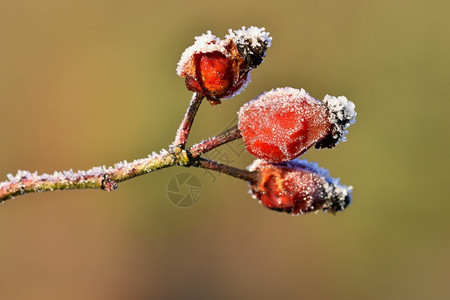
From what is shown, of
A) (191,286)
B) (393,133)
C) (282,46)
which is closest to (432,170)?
(393,133)

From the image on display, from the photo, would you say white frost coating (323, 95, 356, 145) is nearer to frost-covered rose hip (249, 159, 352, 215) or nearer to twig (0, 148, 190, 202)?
frost-covered rose hip (249, 159, 352, 215)

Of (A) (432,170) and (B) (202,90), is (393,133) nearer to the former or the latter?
(A) (432,170)

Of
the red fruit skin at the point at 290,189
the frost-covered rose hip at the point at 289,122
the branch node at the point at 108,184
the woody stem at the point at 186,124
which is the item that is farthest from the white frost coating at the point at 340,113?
the branch node at the point at 108,184

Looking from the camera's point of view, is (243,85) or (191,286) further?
(191,286)

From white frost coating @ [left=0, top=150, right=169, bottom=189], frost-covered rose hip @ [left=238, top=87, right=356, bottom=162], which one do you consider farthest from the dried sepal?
white frost coating @ [left=0, top=150, right=169, bottom=189]

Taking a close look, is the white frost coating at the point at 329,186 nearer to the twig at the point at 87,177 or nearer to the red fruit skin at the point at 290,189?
the red fruit skin at the point at 290,189

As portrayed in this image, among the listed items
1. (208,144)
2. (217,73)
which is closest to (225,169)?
(208,144)
